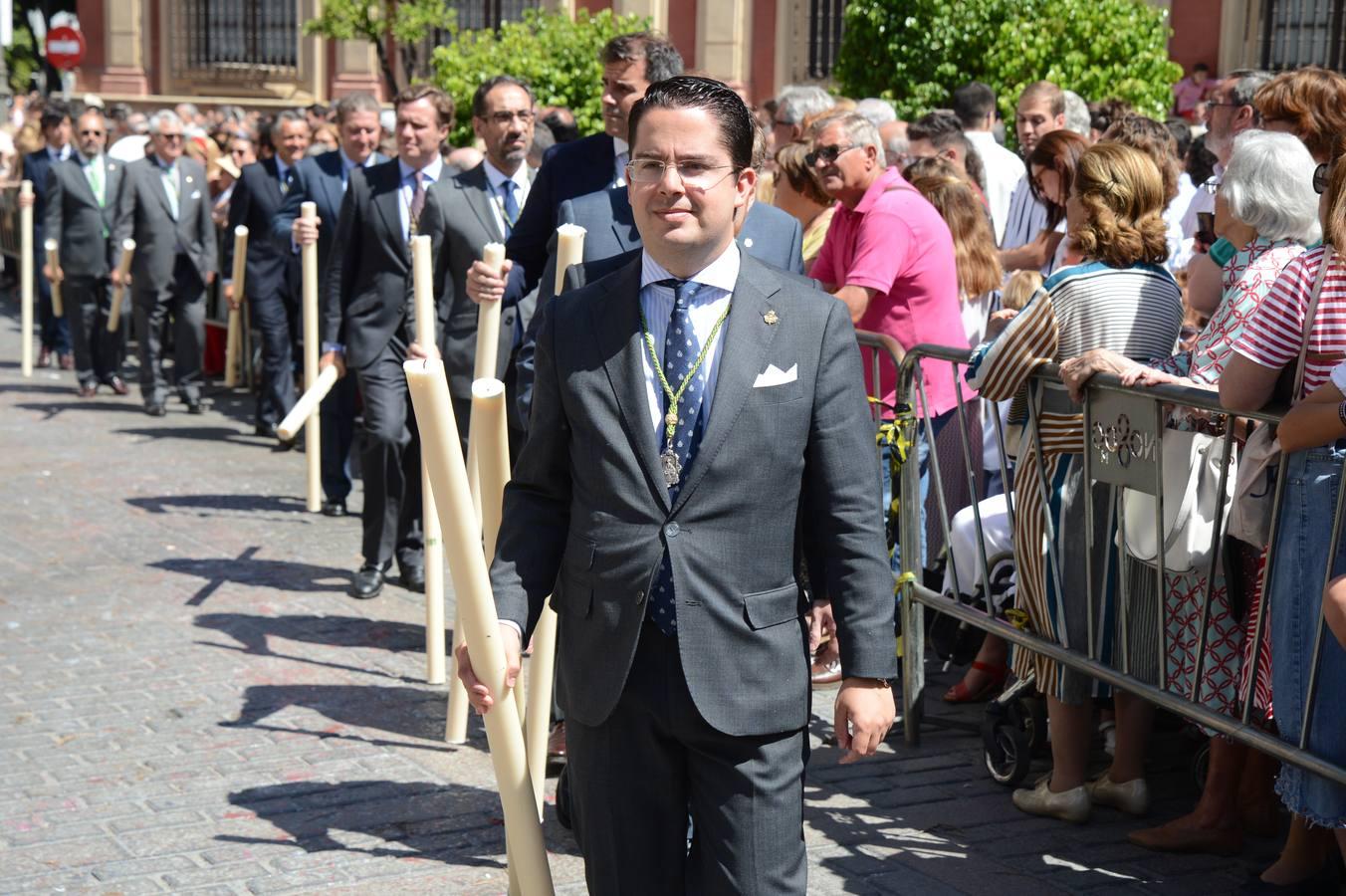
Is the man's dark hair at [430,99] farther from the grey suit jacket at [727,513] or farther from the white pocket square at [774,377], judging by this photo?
the white pocket square at [774,377]

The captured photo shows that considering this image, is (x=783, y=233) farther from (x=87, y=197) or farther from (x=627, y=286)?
(x=87, y=197)

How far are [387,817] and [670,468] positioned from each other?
2.31 meters

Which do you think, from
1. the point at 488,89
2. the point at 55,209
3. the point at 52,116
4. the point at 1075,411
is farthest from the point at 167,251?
the point at 1075,411

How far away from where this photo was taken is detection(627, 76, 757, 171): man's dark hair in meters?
3.24

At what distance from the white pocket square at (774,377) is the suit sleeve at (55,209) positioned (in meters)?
A: 12.2

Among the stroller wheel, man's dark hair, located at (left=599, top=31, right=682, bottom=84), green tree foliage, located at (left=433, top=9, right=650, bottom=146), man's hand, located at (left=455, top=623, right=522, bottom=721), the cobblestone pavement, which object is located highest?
green tree foliage, located at (left=433, top=9, right=650, bottom=146)

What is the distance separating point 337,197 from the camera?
10242mm

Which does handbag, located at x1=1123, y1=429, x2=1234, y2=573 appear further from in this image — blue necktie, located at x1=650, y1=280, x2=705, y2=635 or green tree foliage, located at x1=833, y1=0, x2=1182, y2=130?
green tree foliage, located at x1=833, y1=0, x2=1182, y2=130

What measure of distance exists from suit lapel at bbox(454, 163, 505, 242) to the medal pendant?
391cm

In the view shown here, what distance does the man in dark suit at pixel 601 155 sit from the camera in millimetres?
5676

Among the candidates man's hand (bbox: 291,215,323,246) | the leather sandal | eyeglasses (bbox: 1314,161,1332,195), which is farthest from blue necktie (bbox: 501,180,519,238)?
eyeglasses (bbox: 1314,161,1332,195)

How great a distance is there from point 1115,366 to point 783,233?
3.38ft

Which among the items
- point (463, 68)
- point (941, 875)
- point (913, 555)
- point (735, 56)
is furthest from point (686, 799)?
point (735, 56)

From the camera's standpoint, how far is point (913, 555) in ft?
19.3
